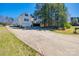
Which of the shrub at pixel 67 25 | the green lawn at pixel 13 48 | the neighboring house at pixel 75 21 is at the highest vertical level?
the neighboring house at pixel 75 21

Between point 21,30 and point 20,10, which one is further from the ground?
point 20,10

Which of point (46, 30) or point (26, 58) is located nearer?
point (26, 58)

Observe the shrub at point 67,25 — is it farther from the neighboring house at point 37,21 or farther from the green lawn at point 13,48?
the green lawn at point 13,48

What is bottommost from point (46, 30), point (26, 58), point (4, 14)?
A: point (26, 58)

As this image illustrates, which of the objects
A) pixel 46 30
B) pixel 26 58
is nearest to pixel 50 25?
pixel 46 30

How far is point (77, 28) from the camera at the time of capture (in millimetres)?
2727

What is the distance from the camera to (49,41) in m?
2.66

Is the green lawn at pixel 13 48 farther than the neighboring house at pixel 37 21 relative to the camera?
No

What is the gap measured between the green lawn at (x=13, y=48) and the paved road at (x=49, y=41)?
0.06 m

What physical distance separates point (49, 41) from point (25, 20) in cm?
39

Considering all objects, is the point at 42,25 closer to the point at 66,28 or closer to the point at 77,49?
the point at 66,28

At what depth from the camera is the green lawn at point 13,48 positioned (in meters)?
2.59

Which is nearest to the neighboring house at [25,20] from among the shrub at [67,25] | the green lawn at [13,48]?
the green lawn at [13,48]

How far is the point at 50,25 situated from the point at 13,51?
0.55m
